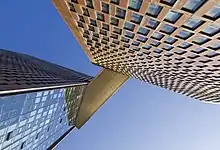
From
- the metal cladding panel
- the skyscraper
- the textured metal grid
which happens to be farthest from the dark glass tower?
the metal cladding panel

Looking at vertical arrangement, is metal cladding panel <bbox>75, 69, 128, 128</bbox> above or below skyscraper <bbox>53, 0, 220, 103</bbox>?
below

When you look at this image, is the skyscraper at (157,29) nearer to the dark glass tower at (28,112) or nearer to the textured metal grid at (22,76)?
the textured metal grid at (22,76)

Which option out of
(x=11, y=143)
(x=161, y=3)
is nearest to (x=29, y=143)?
(x=11, y=143)

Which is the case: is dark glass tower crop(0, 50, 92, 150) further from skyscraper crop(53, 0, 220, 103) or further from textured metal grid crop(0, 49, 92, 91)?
skyscraper crop(53, 0, 220, 103)

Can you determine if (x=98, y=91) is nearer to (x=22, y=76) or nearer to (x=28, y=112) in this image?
(x=22, y=76)

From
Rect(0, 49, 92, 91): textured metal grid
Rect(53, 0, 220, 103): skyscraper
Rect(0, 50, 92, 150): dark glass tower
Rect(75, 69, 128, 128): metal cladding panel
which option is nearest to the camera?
Rect(53, 0, 220, 103): skyscraper

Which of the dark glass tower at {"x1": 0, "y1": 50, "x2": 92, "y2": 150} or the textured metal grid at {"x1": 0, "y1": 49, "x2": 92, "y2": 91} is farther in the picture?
the textured metal grid at {"x1": 0, "y1": 49, "x2": 92, "y2": 91}

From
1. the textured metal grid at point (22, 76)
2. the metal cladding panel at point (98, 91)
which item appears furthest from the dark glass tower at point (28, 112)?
the metal cladding panel at point (98, 91)

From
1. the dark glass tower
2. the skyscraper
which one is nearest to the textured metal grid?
the dark glass tower

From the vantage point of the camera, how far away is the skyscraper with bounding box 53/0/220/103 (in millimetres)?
26406

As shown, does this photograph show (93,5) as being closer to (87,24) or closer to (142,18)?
(142,18)

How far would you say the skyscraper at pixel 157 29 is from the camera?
26.4 metres

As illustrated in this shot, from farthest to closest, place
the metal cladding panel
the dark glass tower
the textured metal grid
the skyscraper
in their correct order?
the metal cladding panel, the textured metal grid, the dark glass tower, the skyscraper

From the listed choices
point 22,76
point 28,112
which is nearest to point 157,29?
point 28,112
